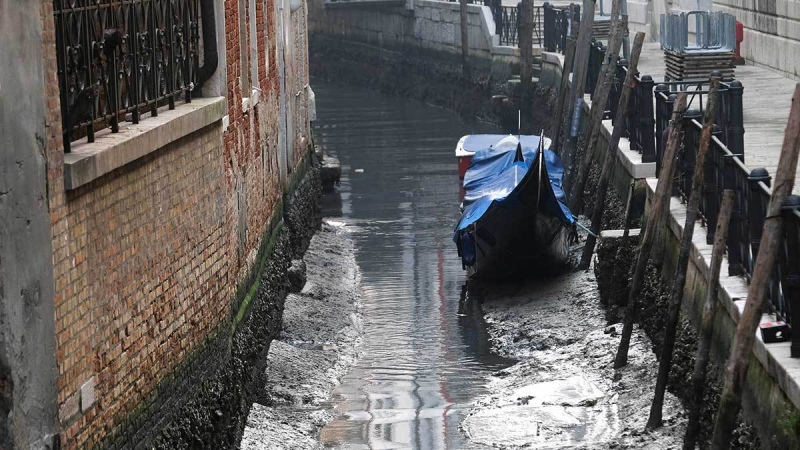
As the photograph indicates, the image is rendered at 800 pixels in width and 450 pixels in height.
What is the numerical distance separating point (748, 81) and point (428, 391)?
31.9 feet

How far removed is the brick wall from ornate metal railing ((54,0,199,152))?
0.28 metres

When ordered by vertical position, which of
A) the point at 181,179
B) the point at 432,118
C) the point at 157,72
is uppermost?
the point at 157,72

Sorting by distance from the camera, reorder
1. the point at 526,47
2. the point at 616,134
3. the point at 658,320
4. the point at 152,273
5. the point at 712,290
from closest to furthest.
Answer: the point at 152,273 < the point at 712,290 < the point at 658,320 < the point at 616,134 < the point at 526,47

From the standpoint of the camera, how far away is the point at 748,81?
68.1 feet

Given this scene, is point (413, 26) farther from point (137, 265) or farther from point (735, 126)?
point (137, 265)

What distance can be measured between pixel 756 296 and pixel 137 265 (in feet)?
9.94

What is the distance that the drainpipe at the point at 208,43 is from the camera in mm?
10234

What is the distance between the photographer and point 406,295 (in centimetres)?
1670

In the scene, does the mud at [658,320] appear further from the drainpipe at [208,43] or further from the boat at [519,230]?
the drainpipe at [208,43]

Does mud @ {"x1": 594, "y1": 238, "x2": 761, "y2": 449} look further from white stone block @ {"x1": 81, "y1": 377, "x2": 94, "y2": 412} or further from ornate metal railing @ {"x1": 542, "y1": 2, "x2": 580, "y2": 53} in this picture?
ornate metal railing @ {"x1": 542, "y1": 2, "x2": 580, "y2": 53}

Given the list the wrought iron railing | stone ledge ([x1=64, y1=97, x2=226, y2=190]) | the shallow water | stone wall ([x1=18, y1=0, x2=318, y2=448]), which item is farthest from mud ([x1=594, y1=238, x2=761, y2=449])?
the wrought iron railing

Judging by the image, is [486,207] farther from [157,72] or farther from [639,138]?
[157,72]

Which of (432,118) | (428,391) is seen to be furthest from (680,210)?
(432,118)

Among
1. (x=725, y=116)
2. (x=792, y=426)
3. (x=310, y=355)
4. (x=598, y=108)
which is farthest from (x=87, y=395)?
(x=598, y=108)
